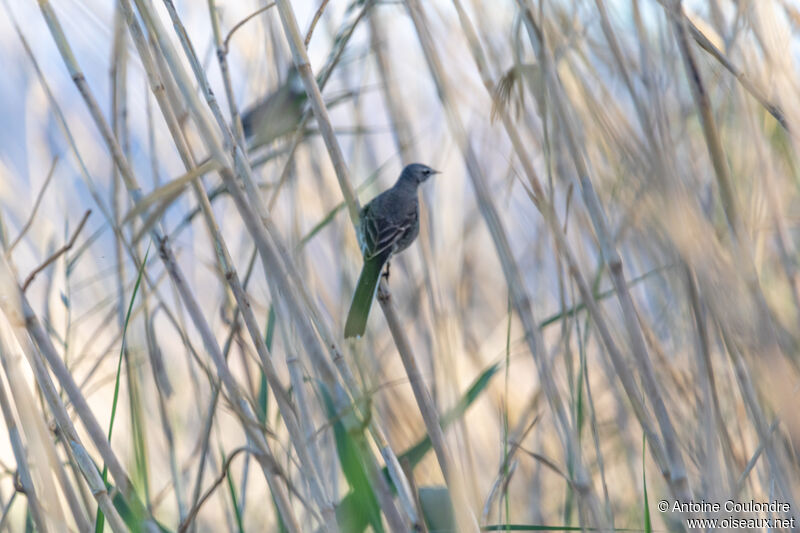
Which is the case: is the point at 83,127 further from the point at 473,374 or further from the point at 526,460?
the point at 526,460

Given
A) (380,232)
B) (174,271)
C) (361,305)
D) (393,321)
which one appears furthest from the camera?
(380,232)

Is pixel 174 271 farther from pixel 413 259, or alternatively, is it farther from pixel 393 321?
pixel 413 259

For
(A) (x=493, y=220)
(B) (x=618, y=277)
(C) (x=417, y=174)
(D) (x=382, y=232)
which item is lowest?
(B) (x=618, y=277)

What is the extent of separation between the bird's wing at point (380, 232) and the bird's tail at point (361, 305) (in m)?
0.17

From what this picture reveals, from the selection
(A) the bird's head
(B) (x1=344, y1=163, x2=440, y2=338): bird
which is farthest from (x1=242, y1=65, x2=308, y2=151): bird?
(A) the bird's head

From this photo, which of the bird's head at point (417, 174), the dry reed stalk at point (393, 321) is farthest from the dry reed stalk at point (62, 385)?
the bird's head at point (417, 174)

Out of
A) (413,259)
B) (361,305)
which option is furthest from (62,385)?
(413,259)

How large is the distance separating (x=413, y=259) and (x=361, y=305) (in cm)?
61

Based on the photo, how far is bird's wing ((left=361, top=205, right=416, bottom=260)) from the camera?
1.78 metres

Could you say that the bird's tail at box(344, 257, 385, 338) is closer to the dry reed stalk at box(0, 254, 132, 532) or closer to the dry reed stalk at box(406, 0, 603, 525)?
the dry reed stalk at box(406, 0, 603, 525)

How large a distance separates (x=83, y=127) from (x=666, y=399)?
1.59 m

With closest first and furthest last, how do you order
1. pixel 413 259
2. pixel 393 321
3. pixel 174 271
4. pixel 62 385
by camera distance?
pixel 62 385 < pixel 174 271 < pixel 393 321 < pixel 413 259

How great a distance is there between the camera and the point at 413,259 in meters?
Result: 2.09

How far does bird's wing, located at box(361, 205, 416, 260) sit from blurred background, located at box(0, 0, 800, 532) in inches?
2.1
